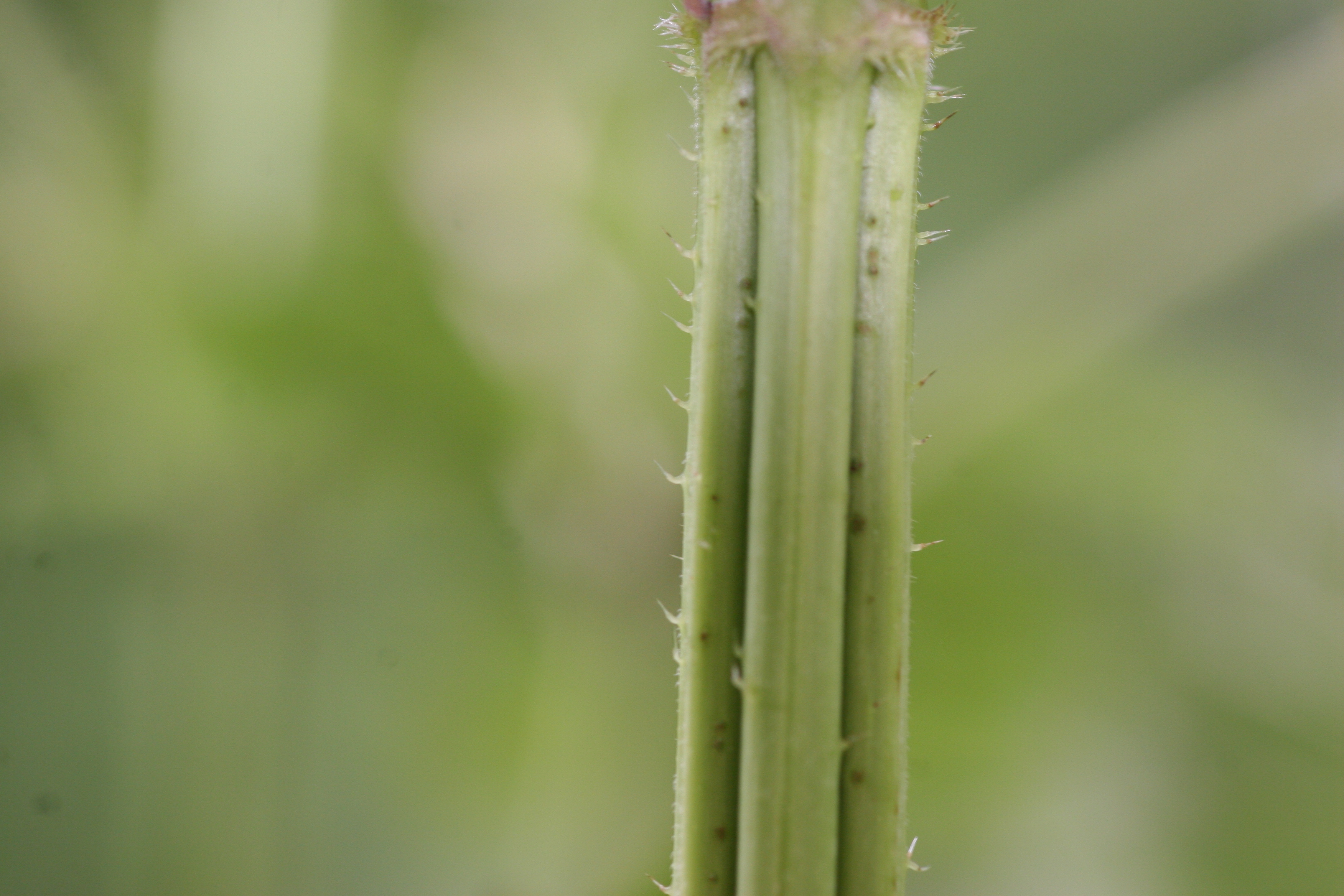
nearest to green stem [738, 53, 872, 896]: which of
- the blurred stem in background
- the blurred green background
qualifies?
the blurred stem in background

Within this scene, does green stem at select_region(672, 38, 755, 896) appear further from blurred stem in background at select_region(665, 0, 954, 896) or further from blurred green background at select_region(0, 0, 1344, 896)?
blurred green background at select_region(0, 0, 1344, 896)

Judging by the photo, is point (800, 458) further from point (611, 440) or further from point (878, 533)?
point (611, 440)

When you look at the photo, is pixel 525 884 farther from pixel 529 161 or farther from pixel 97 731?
pixel 529 161

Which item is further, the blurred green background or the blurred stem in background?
the blurred green background

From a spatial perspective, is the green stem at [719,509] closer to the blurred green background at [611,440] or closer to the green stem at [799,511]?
the green stem at [799,511]

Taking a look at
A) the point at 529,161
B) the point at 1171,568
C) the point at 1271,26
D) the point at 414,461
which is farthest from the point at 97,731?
the point at 1271,26

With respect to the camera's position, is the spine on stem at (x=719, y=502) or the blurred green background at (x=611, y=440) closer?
the spine on stem at (x=719, y=502)

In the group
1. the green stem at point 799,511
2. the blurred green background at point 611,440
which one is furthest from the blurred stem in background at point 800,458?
the blurred green background at point 611,440
